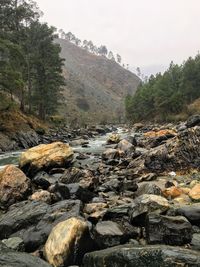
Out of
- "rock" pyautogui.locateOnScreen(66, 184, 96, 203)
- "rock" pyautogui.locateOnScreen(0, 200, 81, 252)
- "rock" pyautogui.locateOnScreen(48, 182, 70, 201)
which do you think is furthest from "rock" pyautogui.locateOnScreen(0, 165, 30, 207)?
"rock" pyautogui.locateOnScreen(0, 200, 81, 252)

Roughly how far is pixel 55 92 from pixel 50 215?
48.3 m

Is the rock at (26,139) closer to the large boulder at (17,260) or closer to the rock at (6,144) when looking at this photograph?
the rock at (6,144)

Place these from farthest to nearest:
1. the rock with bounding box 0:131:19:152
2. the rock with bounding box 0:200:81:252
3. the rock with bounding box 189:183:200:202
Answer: the rock with bounding box 0:131:19:152 < the rock with bounding box 189:183:200:202 < the rock with bounding box 0:200:81:252

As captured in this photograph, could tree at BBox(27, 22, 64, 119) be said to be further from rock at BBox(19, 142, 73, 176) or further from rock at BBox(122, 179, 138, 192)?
rock at BBox(122, 179, 138, 192)

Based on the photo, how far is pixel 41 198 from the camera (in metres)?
11.3

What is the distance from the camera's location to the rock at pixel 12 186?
1203 centimetres

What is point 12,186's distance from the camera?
1254cm

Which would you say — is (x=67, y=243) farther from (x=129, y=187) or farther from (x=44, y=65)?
(x=44, y=65)

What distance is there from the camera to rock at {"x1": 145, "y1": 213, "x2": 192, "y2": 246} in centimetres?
725

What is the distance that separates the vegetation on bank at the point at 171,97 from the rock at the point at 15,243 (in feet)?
206

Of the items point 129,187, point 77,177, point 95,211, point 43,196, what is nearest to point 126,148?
point 77,177

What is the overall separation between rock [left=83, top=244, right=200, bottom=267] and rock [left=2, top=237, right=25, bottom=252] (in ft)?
7.57

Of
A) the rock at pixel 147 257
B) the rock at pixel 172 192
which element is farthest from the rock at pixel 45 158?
the rock at pixel 147 257

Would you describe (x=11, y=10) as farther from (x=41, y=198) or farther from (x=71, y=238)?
(x=71, y=238)
